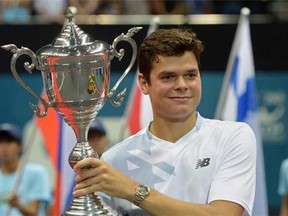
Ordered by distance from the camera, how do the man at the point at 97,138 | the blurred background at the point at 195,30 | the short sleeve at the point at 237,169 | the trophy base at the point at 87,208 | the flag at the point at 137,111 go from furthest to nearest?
the blurred background at the point at 195,30, the flag at the point at 137,111, the man at the point at 97,138, the short sleeve at the point at 237,169, the trophy base at the point at 87,208

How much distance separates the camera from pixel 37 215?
8.07 metres

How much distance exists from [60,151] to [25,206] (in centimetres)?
52

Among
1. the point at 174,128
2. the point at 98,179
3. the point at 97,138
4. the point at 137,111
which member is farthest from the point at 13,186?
the point at 98,179

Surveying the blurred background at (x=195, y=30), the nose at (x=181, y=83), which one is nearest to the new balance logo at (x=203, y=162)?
the nose at (x=181, y=83)

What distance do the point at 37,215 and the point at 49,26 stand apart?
Result: 8.00 ft

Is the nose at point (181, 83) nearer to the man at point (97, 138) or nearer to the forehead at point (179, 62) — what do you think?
the forehead at point (179, 62)

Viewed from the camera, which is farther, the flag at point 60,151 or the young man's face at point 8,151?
the young man's face at point 8,151

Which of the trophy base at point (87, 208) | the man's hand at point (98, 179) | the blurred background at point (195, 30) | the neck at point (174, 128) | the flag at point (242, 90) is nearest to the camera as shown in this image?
the man's hand at point (98, 179)

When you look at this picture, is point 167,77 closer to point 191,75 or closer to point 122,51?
point 191,75

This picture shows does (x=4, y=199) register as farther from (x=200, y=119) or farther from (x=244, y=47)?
(x=200, y=119)

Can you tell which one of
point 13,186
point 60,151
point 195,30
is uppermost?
point 195,30

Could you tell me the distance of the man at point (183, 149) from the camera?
4.02 meters

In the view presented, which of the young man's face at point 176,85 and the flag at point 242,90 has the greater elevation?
the young man's face at point 176,85

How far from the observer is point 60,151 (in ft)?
27.4
